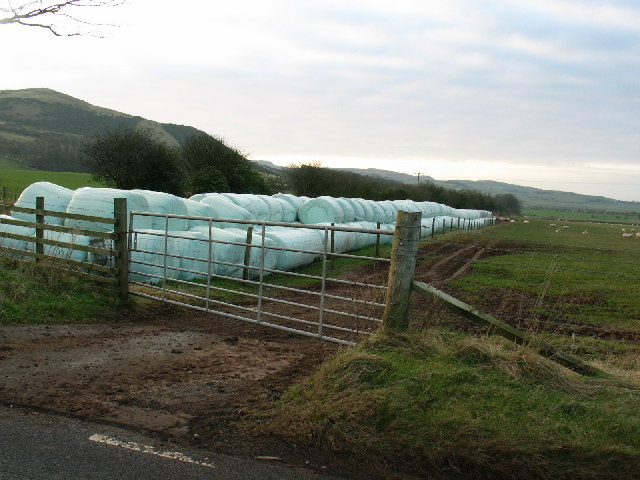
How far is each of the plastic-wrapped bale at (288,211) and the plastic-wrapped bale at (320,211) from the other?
0.81 feet

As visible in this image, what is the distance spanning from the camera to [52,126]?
122312 mm

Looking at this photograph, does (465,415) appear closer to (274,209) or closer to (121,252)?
(121,252)

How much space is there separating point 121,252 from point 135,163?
102 feet

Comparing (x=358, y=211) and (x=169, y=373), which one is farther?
(x=358, y=211)

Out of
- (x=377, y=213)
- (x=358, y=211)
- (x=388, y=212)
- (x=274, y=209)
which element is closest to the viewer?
(x=274, y=209)

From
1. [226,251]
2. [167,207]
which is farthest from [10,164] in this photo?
[226,251]

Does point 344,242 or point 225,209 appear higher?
point 225,209

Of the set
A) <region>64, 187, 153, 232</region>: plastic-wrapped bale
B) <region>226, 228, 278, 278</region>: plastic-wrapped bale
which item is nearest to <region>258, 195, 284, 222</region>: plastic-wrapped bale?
<region>226, 228, 278, 278</region>: plastic-wrapped bale

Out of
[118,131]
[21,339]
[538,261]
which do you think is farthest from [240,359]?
[118,131]

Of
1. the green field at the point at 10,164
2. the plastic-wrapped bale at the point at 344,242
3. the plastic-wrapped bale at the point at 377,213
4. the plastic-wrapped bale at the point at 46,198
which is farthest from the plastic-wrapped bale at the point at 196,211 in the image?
the green field at the point at 10,164

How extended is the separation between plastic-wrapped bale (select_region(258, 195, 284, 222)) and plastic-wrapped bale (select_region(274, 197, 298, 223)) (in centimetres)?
31

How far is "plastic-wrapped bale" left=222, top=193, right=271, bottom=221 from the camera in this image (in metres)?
20.9

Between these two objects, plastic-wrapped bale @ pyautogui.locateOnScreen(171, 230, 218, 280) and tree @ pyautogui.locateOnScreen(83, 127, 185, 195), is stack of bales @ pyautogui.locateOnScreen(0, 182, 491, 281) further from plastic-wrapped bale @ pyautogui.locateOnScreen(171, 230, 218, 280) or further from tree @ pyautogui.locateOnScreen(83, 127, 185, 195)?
tree @ pyautogui.locateOnScreen(83, 127, 185, 195)

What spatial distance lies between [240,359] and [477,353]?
2761 mm
